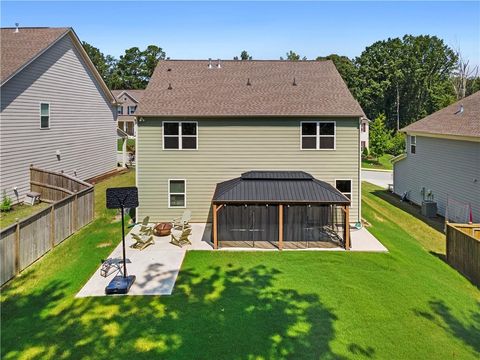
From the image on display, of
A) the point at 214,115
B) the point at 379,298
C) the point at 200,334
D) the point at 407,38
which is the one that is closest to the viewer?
the point at 200,334

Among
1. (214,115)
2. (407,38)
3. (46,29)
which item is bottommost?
(214,115)

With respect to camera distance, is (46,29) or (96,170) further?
(96,170)

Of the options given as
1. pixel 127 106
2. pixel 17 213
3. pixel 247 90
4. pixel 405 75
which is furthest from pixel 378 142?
pixel 17 213

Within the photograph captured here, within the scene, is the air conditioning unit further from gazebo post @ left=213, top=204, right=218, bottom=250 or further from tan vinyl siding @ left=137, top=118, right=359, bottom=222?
gazebo post @ left=213, top=204, right=218, bottom=250

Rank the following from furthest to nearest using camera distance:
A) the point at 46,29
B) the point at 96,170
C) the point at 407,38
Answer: the point at 407,38 < the point at 96,170 < the point at 46,29

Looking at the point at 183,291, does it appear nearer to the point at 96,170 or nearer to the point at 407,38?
the point at 96,170

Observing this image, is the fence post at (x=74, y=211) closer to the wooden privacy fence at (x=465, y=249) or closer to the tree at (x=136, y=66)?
the wooden privacy fence at (x=465, y=249)

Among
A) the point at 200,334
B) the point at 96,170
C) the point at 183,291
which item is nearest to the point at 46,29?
the point at 96,170
